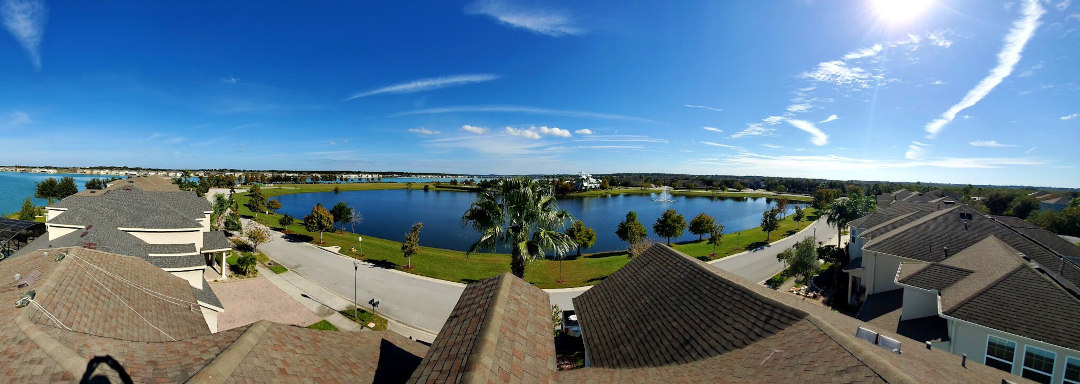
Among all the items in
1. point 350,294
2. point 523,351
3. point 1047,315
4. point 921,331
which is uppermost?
point 523,351

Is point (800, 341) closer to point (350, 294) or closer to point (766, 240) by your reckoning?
point (350, 294)

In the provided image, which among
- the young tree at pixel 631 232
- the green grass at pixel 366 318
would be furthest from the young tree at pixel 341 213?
the young tree at pixel 631 232

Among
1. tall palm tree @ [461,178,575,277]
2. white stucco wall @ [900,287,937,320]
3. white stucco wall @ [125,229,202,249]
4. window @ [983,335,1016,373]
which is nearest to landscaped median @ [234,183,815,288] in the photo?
tall palm tree @ [461,178,575,277]

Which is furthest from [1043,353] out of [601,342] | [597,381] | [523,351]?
[523,351]

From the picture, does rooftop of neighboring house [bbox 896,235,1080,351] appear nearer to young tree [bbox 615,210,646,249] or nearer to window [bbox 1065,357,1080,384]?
window [bbox 1065,357,1080,384]

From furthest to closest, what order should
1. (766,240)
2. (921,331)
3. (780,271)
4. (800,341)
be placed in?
1. (766,240)
2. (780,271)
3. (921,331)
4. (800,341)

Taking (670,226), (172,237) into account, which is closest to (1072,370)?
(670,226)
